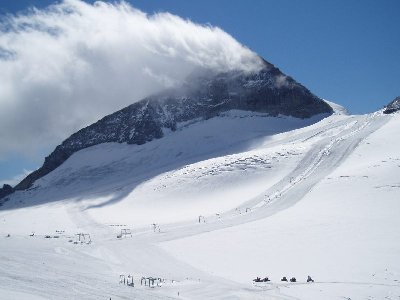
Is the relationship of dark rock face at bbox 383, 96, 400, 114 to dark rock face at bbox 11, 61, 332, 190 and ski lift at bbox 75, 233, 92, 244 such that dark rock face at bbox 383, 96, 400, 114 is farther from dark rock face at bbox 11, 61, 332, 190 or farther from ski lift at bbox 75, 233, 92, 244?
ski lift at bbox 75, 233, 92, 244

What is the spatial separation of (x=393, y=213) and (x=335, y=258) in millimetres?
13758

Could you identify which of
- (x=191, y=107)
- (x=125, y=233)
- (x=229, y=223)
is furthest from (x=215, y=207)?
(x=191, y=107)

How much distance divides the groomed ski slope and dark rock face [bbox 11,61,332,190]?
23797mm

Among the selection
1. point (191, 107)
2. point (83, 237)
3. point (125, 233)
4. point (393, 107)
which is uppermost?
point (191, 107)

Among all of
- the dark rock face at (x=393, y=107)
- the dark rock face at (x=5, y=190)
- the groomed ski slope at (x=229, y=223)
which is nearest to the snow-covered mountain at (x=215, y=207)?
the groomed ski slope at (x=229, y=223)

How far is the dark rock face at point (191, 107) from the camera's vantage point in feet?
453

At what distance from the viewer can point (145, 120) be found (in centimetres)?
13775

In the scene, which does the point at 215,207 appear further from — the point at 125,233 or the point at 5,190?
the point at 5,190

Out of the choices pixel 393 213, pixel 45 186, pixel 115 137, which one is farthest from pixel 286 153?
pixel 115 137

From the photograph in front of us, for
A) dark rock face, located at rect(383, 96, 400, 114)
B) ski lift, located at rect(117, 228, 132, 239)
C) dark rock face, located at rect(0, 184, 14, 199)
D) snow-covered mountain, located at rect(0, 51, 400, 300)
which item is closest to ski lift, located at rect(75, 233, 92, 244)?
snow-covered mountain, located at rect(0, 51, 400, 300)

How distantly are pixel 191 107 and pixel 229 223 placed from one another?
99.3m

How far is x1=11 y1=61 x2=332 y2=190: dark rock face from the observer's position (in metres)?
138

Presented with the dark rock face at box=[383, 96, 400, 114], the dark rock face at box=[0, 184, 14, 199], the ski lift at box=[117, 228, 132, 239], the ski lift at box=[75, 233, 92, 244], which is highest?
the dark rock face at box=[383, 96, 400, 114]

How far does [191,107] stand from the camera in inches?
5630
